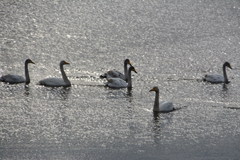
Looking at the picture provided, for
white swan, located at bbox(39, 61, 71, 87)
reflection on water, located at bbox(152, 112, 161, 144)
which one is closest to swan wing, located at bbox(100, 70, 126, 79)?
white swan, located at bbox(39, 61, 71, 87)

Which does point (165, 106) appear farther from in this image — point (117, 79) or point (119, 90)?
point (117, 79)

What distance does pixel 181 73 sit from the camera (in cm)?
1375

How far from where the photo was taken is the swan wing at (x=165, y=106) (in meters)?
10.0

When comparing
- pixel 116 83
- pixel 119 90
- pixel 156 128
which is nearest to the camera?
pixel 156 128

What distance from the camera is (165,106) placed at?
33.0 ft

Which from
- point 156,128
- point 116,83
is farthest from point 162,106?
point 116,83

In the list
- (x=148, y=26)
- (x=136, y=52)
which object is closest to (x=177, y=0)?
(x=148, y=26)

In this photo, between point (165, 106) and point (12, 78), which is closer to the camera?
point (165, 106)

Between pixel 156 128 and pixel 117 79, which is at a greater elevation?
pixel 117 79

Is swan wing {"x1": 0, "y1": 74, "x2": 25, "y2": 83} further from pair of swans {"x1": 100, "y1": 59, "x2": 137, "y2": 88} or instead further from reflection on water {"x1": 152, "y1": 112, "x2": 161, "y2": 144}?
reflection on water {"x1": 152, "y1": 112, "x2": 161, "y2": 144}

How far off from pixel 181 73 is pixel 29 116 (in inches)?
223

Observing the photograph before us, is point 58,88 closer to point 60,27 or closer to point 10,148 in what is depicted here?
point 10,148

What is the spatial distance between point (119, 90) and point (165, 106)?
224 centimetres

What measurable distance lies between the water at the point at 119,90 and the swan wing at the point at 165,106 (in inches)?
5.5
